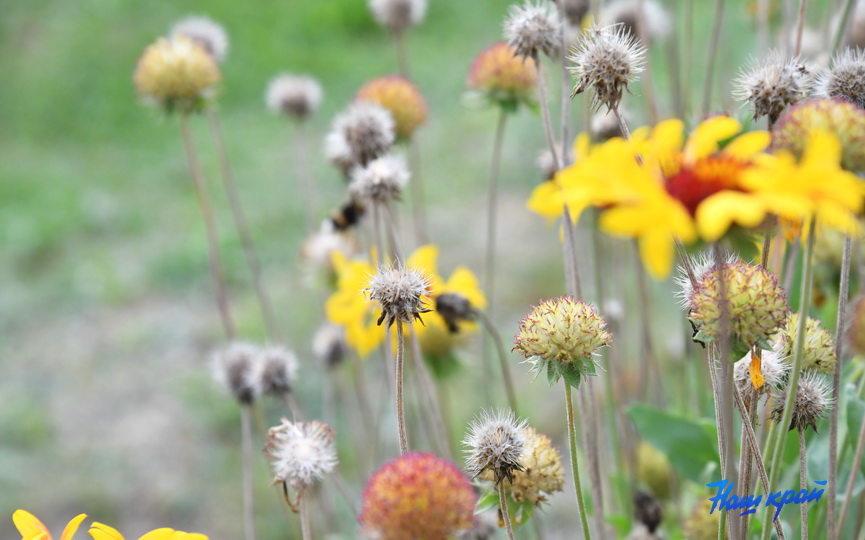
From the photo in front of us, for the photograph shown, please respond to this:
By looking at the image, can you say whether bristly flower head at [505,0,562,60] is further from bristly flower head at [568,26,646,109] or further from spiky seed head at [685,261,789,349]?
spiky seed head at [685,261,789,349]

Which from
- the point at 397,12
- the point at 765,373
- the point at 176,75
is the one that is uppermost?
the point at 397,12

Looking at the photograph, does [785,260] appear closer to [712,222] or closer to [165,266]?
[712,222]

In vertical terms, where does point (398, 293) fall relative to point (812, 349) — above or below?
above

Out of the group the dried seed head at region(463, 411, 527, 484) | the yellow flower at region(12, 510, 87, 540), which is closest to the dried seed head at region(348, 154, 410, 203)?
the dried seed head at region(463, 411, 527, 484)

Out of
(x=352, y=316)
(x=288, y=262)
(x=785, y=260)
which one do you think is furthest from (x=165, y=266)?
(x=785, y=260)

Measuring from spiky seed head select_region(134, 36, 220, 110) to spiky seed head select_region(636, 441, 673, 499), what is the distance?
45.0 inches

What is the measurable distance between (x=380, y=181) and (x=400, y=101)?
15.6 inches

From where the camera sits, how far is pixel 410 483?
65cm

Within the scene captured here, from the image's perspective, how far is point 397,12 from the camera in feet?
6.20

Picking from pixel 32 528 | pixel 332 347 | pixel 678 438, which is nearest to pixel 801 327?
pixel 678 438

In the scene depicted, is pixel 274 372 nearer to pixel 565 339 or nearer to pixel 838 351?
pixel 565 339

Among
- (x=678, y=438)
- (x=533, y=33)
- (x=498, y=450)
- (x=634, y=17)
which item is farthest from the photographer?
(x=634, y=17)

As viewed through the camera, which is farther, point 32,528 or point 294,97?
point 294,97

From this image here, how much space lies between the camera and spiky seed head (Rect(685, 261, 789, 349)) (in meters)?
0.70
